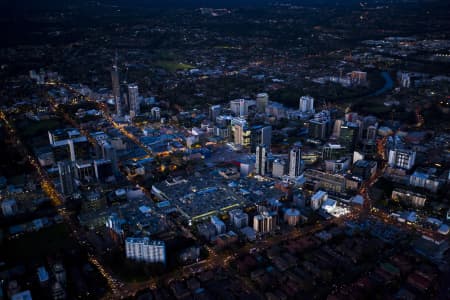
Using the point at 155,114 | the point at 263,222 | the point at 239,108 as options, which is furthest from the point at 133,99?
the point at 263,222

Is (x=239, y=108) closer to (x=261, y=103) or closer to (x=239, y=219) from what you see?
(x=261, y=103)

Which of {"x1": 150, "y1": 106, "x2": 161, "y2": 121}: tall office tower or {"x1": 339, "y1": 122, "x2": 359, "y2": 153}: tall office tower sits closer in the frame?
{"x1": 339, "y1": 122, "x2": 359, "y2": 153}: tall office tower

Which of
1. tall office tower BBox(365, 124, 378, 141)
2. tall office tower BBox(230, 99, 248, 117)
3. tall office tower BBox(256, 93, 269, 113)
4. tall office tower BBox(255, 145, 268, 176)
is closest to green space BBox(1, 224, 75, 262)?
tall office tower BBox(255, 145, 268, 176)

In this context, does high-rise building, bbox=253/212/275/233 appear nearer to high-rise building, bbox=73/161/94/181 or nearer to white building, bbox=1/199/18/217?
high-rise building, bbox=73/161/94/181

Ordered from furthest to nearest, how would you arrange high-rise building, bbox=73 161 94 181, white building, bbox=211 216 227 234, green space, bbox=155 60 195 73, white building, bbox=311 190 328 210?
1. green space, bbox=155 60 195 73
2. high-rise building, bbox=73 161 94 181
3. white building, bbox=311 190 328 210
4. white building, bbox=211 216 227 234

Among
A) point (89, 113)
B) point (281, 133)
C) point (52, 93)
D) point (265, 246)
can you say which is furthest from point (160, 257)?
point (52, 93)

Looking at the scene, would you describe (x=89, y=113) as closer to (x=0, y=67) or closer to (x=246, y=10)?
(x=0, y=67)
